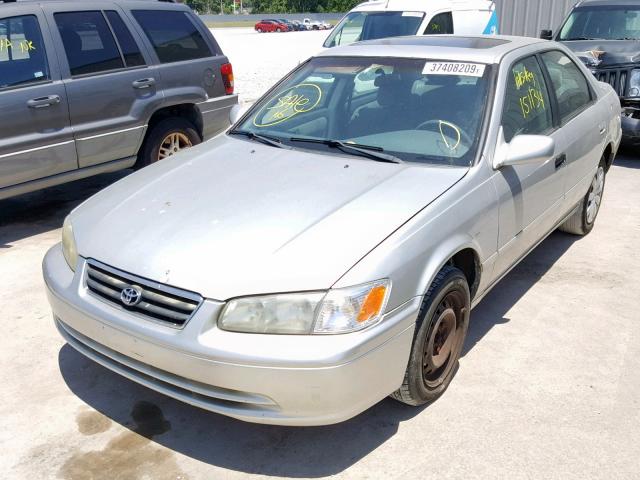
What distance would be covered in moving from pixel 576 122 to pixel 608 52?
427 cm

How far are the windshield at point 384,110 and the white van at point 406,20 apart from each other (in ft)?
21.7

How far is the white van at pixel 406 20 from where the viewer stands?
1057 cm

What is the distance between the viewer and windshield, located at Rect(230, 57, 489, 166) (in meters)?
3.63

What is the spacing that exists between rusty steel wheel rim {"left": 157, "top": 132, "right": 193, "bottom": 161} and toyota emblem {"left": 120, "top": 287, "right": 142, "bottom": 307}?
3.90 meters

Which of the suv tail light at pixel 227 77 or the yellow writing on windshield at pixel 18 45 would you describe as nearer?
the yellow writing on windshield at pixel 18 45

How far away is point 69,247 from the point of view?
3.32m

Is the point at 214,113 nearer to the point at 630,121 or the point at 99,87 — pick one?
the point at 99,87

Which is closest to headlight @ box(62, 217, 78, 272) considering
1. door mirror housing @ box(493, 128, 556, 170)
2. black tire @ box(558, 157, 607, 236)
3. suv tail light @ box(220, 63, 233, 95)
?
door mirror housing @ box(493, 128, 556, 170)

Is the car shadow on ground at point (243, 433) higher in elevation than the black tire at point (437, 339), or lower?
lower

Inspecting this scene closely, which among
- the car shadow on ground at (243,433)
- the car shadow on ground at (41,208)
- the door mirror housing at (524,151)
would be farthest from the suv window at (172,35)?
the door mirror housing at (524,151)

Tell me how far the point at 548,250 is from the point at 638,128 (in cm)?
310

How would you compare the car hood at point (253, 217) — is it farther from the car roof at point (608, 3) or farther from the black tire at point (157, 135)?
the car roof at point (608, 3)

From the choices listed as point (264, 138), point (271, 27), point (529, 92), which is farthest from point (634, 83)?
point (271, 27)

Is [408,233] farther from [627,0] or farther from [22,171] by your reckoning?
[627,0]
